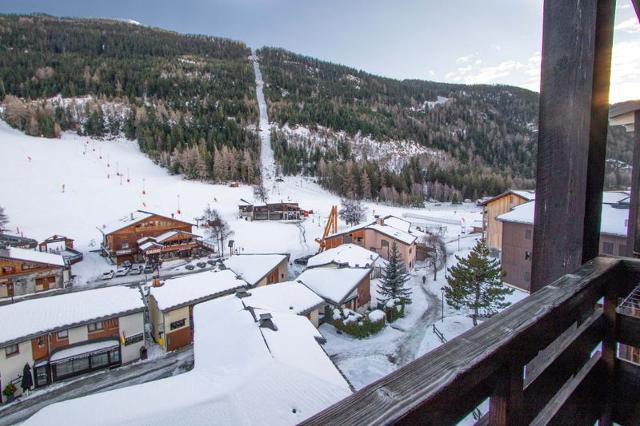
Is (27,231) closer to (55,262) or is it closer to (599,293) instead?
(55,262)

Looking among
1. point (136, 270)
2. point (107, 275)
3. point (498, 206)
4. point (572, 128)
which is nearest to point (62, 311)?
point (107, 275)

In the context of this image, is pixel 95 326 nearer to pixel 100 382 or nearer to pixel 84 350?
pixel 84 350

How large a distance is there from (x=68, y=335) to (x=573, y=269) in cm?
1476

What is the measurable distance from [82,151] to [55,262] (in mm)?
44338

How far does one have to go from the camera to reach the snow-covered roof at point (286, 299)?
40.6 feet

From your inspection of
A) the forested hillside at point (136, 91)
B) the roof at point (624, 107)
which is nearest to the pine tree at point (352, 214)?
the forested hillside at point (136, 91)

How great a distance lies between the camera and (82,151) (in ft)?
174

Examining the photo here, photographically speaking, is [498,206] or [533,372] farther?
[498,206]

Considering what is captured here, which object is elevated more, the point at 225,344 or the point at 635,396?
the point at 635,396

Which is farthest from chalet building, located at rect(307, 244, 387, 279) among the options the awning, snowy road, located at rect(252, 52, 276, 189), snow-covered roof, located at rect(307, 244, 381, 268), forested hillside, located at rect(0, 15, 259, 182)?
forested hillside, located at rect(0, 15, 259, 182)

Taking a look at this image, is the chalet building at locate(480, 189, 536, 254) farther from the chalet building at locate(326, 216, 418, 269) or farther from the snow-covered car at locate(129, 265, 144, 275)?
the snow-covered car at locate(129, 265, 144, 275)

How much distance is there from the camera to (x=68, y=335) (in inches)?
447

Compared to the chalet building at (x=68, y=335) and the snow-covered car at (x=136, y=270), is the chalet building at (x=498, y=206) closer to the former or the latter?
the chalet building at (x=68, y=335)

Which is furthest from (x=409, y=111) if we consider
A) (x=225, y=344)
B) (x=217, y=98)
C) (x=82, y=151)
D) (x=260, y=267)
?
(x=225, y=344)
